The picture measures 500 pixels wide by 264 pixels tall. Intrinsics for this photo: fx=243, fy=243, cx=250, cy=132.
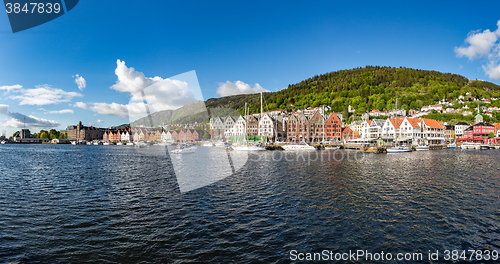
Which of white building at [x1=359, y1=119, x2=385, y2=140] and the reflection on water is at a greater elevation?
white building at [x1=359, y1=119, x2=385, y2=140]

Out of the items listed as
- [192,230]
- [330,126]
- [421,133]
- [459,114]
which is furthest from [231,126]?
[459,114]

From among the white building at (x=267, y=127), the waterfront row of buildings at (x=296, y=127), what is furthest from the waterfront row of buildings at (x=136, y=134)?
the white building at (x=267, y=127)

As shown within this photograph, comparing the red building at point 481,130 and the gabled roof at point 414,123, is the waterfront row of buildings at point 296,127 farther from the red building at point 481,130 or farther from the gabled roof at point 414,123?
the red building at point 481,130

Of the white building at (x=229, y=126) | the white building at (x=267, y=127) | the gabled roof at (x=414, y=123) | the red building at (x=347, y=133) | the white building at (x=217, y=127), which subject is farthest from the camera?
the white building at (x=217, y=127)

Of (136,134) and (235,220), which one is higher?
(136,134)

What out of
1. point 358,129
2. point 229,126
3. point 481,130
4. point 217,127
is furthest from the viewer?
point 217,127

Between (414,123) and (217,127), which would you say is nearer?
(414,123)

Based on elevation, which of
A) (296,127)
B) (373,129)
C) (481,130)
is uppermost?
(296,127)

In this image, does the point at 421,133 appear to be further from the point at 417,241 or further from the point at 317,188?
the point at 417,241

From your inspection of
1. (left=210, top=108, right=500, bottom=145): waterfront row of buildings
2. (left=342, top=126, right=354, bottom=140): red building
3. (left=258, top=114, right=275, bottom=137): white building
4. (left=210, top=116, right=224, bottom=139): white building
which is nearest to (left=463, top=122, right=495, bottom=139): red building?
(left=210, top=108, right=500, bottom=145): waterfront row of buildings

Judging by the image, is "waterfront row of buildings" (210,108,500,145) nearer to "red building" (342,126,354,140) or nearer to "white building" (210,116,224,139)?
"red building" (342,126,354,140)

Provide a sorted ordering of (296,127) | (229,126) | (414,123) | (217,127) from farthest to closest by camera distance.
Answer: (217,127) < (229,126) < (296,127) < (414,123)

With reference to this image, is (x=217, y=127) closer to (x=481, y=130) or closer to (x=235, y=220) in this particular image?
(x=235, y=220)

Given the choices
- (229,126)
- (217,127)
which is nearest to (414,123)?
(229,126)
